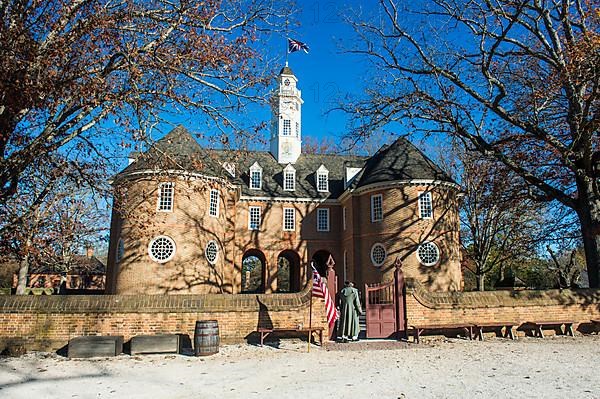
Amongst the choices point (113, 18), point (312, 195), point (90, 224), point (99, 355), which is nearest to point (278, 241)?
point (312, 195)

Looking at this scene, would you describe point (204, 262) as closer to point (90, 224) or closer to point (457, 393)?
point (90, 224)

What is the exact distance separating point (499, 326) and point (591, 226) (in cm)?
548

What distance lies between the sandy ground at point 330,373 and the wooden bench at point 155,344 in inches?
12.4

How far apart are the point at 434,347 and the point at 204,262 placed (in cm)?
1476

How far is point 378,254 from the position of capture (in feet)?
80.8

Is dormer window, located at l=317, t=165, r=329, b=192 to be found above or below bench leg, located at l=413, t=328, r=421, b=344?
above

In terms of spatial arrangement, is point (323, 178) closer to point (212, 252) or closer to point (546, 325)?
point (212, 252)

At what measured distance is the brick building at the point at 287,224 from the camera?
73.5 ft

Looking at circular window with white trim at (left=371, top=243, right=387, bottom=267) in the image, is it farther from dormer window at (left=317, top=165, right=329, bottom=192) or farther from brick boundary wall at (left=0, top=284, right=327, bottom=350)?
brick boundary wall at (left=0, top=284, right=327, bottom=350)

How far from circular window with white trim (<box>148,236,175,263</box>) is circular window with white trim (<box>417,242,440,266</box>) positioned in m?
13.4

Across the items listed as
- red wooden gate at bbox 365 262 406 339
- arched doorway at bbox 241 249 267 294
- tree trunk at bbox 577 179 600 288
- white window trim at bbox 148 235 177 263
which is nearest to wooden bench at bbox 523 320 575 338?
tree trunk at bbox 577 179 600 288

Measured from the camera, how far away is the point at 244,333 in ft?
40.8

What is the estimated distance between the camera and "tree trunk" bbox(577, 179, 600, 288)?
14.9m

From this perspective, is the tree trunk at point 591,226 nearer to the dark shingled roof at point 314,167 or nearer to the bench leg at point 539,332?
the bench leg at point 539,332
